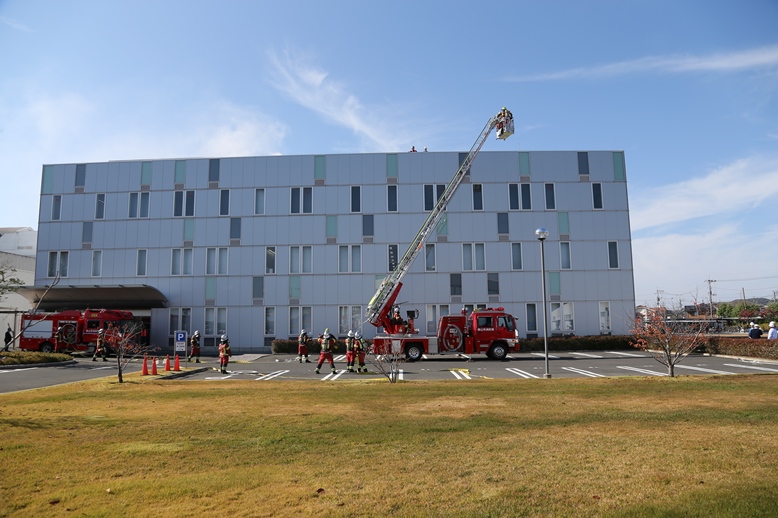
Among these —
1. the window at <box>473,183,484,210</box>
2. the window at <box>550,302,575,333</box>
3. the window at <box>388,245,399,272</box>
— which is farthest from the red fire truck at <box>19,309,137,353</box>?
the window at <box>550,302,575,333</box>

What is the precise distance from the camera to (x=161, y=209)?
44.4 meters

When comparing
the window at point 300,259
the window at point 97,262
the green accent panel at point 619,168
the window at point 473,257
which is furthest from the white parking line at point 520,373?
the window at point 97,262

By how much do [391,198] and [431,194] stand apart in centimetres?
301

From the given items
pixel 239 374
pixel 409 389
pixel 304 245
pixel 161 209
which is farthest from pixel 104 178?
pixel 409 389

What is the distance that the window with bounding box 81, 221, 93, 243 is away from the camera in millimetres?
44750

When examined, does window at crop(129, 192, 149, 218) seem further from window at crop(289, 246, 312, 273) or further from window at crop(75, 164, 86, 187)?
window at crop(289, 246, 312, 273)

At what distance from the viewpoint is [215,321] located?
141ft

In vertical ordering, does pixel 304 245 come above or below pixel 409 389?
above

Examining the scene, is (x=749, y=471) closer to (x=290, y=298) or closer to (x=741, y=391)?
(x=741, y=391)

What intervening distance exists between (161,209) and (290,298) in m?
12.3

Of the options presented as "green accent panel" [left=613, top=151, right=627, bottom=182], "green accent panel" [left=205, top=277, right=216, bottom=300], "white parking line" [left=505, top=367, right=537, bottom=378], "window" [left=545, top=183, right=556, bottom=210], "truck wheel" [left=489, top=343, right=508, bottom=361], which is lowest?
"white parking line" [left=505, top=367, right=537, bottom=378]

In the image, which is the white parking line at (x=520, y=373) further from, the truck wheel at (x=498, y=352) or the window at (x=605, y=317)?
the window at (x=605, y=317)

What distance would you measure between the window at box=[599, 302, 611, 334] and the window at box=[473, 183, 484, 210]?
11.5m

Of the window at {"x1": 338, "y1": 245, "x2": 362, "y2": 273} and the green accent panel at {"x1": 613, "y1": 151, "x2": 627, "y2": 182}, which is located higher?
the green accent panel at {"x1": 613, "y1": 151, "x2": 627, "y2": 182}
